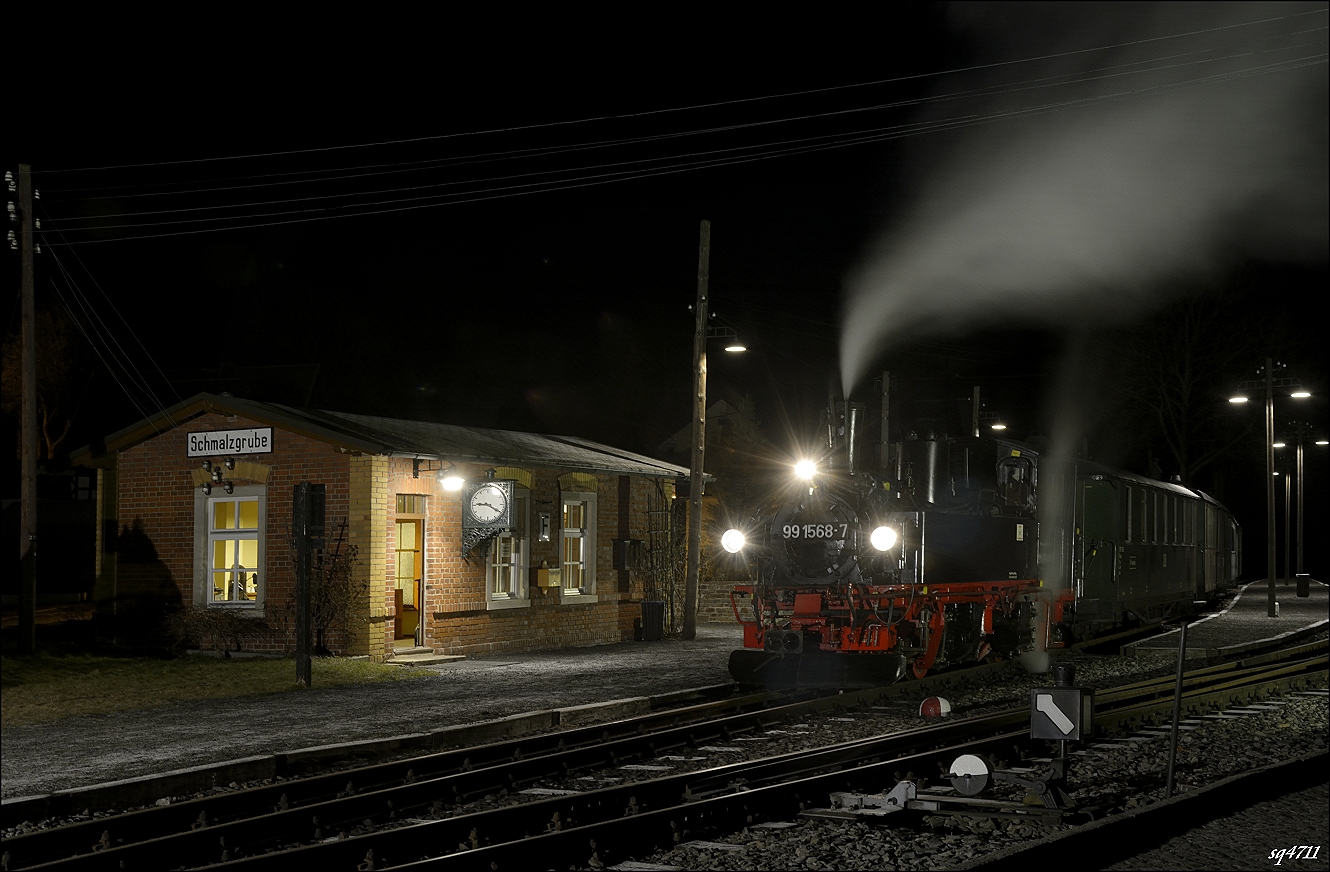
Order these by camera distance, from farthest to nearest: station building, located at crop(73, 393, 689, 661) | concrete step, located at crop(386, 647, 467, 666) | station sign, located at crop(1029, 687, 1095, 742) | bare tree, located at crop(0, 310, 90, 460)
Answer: bare tree, located at crop(0, 310, 90, 460), station building, located at crop(73, 393, 689, 661), concrete step, located at crop(386, 647, 467, 666), station sign, located at crop(1029, 687, 1095, 742)

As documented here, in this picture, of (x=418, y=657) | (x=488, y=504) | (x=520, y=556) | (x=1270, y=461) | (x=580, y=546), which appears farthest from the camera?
(x=1270, y=461)

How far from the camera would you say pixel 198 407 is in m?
18.6

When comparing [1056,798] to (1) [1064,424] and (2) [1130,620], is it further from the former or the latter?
(1) [1064,424]

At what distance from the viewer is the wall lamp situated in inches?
726

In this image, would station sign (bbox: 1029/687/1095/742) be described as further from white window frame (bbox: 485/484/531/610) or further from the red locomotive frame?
white window frame (bbox: 485/484/531/610)

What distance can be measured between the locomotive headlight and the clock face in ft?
21.3

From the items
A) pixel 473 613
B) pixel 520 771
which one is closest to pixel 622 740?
pixel 520 771

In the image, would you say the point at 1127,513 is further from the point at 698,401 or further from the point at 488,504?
the point at 488,504

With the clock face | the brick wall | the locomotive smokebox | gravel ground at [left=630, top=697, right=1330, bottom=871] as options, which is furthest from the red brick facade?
gravel ground at [left=630, top=697, right=1330, bottom=871]

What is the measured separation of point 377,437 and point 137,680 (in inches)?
185

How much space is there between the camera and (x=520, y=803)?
8.43 meters

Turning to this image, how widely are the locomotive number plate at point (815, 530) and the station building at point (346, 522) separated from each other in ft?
17.2

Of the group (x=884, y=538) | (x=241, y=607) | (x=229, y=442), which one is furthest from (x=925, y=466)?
(x=229, y=442)

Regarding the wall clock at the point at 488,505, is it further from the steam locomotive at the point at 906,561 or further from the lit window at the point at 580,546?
the steam locomotive at the point at 906,561
